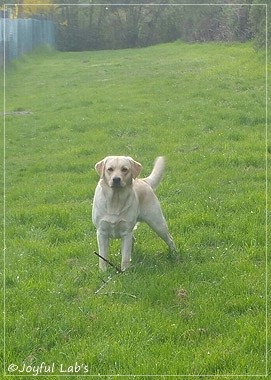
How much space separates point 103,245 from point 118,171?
2.36ft

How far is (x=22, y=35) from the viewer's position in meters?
26.1

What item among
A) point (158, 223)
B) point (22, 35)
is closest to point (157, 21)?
point (22, 35)

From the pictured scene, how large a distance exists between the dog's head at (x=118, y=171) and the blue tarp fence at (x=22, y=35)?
49.3 ft

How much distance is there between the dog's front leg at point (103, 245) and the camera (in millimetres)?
6266

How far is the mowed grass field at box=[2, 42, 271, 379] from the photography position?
4.66 meters

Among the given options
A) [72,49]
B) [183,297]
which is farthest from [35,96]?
[183,297]

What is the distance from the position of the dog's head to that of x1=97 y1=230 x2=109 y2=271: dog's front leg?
1.63 ft

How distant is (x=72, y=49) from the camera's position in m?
27.8

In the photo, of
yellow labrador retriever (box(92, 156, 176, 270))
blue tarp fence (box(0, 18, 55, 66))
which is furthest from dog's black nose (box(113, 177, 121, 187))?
blue tarp fence (box(0, 18, 55, 66))

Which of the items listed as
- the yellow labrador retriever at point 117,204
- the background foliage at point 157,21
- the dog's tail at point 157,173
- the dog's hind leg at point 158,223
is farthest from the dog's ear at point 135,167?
the background foliage at point 157,21

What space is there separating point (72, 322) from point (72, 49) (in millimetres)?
23816

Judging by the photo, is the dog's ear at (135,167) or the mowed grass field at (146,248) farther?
the dog's ear at (135,167)

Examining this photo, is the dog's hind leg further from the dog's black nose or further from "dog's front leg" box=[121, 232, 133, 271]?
the dog's black nose

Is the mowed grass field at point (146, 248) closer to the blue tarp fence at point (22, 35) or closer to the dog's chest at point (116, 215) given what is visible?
the dog's chest at point (116, 215)
